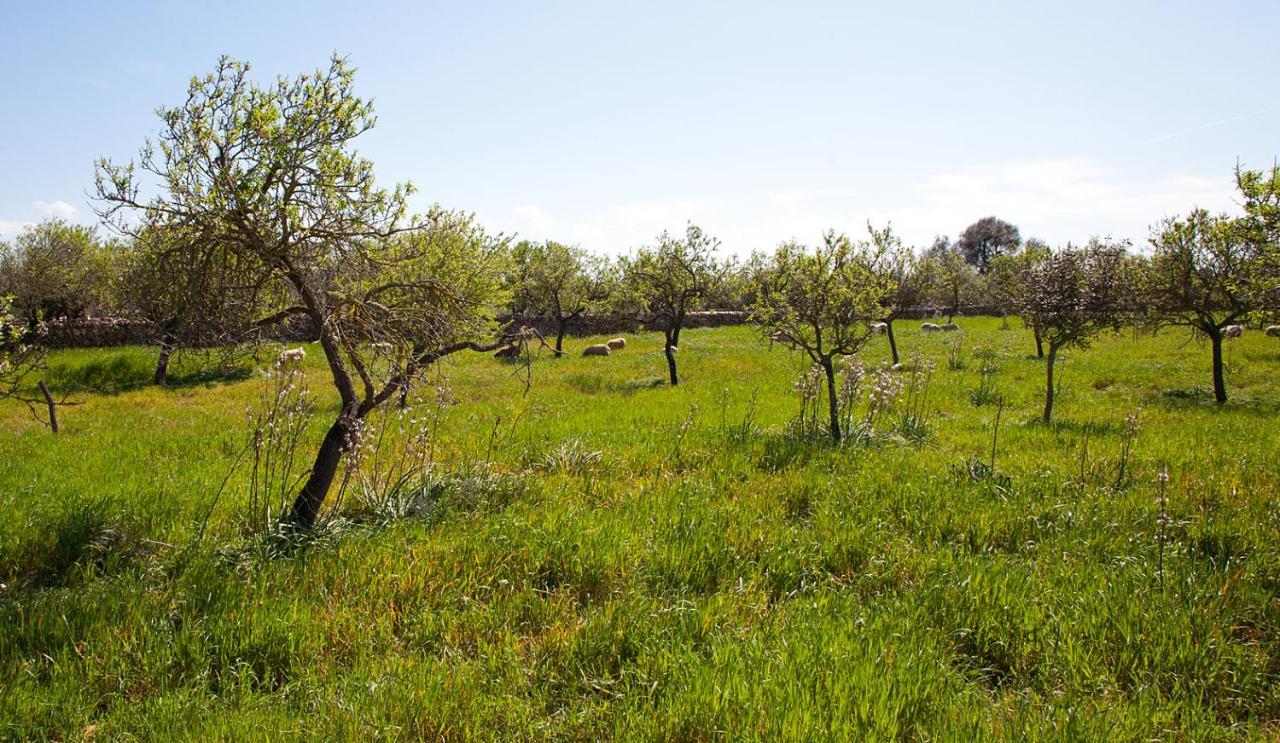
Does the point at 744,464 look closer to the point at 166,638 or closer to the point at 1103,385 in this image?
the point at 166,638

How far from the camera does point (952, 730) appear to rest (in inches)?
137

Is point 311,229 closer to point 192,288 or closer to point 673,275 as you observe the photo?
point 192,288

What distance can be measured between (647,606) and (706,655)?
0.69 metres

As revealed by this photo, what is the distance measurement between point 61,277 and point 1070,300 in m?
39.9

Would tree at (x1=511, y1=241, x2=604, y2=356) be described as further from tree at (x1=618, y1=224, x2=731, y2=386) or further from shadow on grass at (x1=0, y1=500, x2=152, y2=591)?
shadow on grass at (x1=0, y1=500, x2=152, y2=591)

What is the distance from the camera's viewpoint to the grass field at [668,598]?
3.68 m

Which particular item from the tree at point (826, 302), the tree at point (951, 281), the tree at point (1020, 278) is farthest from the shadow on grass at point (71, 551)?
the tree at point (951, 281)

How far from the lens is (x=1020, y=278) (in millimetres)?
20547

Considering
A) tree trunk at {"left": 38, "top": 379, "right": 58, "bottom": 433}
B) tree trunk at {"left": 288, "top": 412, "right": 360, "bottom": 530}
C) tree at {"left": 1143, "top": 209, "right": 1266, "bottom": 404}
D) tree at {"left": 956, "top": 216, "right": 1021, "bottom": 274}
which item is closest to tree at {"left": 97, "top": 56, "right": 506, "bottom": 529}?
tree trunk at {"left": 288, "top": 412, "right": 360, "bottom": 530}

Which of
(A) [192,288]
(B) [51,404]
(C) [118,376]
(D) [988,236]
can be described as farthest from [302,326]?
(D) [988,236]

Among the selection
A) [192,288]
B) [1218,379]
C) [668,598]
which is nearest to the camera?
[668,598]

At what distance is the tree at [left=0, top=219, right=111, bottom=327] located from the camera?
28688 millimetres

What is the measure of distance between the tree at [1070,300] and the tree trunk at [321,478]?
13.9 meters

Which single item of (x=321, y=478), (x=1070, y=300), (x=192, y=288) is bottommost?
(x=321, y=478)
